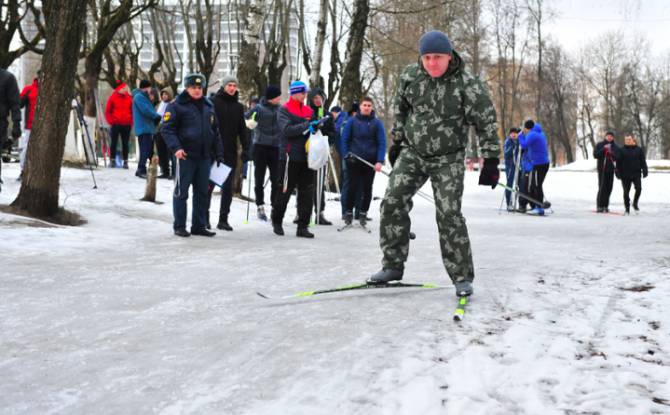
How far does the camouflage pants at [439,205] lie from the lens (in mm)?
5004

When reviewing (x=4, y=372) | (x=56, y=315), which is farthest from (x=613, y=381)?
(x=56, y=315)

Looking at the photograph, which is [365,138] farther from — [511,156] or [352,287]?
[511,156]

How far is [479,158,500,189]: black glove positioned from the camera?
197 inches

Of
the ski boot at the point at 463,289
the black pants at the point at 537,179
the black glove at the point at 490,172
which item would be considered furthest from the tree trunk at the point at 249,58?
the ski boot at the point at 463,289

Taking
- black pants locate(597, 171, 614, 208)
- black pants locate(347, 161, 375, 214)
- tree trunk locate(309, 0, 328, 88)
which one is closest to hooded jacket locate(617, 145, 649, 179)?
black pants locate(597, 171, 614, 208)

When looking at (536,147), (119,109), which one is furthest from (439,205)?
(119,109)

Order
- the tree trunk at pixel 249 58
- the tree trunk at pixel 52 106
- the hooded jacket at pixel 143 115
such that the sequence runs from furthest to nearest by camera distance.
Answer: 1. the tree trunk at pixel 249 58
2. the hooded jacket at pixel 143 115
3. the tree trunk at pixel 52 106

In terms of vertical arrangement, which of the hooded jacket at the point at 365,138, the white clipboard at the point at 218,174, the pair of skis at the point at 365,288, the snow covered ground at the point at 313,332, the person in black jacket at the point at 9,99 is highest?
the person in black jacket at the point at 9,99

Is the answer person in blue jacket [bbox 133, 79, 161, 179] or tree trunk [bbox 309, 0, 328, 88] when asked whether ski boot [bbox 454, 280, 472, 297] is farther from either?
tree trunk [bbox 309, 0, 328, 88]

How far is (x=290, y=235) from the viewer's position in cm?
954

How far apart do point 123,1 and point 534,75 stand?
141ft

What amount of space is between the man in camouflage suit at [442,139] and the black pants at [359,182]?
18.6 feet

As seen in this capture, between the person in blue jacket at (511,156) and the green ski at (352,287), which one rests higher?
the person in blue jacket at (511,156)

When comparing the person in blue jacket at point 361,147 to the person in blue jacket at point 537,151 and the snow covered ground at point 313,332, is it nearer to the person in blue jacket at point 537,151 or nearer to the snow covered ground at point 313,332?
the snow covered ground at point 313,332
